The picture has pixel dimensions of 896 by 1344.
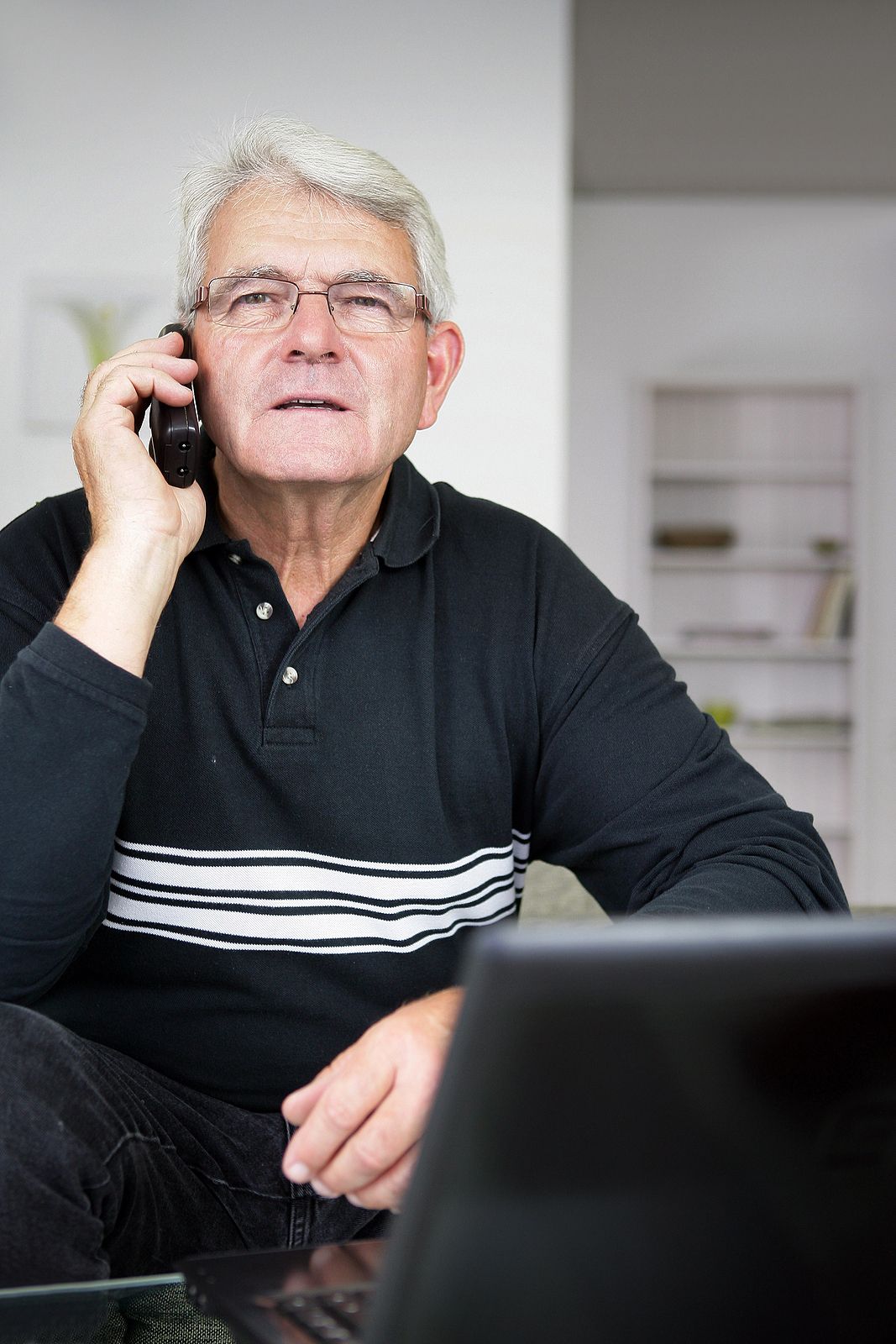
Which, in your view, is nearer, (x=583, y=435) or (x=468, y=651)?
(x=468, y=651)

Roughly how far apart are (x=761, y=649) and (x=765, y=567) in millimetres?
368

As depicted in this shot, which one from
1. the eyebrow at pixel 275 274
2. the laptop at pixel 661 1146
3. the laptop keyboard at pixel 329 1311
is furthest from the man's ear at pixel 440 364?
the laptop at pixel 661 1146

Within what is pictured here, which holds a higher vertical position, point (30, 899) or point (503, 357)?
point (503, 357)

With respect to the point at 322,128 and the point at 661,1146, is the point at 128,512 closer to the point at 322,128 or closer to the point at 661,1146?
the point at 661,1146

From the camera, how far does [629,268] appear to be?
622 cm

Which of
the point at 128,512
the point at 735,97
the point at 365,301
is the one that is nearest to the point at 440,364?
the point at 365,301

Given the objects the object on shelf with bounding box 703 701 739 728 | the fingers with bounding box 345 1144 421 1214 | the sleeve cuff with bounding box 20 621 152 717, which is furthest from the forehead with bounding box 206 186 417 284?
the object on shelf with bounding box 703 701 739 728

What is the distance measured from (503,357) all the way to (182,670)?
2.25 metres

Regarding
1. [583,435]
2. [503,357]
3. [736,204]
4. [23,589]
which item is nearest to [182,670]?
[23,589]

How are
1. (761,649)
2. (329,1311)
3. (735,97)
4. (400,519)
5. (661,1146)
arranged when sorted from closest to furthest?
(661,1146)
(329,1311)
(400,519)
(735,97)
(761,649)

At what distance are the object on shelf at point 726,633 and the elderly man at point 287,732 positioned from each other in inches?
186

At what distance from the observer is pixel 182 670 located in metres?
1.21

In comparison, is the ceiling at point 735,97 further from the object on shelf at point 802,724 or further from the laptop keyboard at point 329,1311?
the laptop keyboard at point 329,1311

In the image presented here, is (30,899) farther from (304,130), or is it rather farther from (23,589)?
(304,130)
